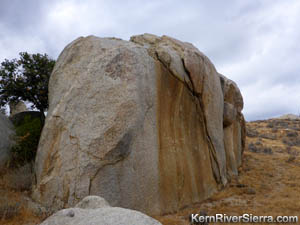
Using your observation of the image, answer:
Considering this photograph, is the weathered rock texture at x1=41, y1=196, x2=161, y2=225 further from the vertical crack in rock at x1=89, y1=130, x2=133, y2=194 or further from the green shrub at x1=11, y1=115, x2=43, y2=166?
the green shrub at x1=11, y1=115, x2=43, y2=166

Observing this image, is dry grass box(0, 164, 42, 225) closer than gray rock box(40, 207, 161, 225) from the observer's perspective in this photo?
No

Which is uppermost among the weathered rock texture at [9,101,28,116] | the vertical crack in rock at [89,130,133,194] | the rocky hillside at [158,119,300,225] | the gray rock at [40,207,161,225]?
the weathered rock texture at [9,101,28,116]

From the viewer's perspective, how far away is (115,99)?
6.42 m

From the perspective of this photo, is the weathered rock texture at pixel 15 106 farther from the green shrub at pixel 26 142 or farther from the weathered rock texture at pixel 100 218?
the weathered rock texture at pixel 100 218

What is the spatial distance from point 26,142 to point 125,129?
380 centimetres

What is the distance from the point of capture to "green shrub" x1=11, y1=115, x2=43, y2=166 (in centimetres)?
773

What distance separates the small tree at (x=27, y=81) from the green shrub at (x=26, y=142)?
1263mm

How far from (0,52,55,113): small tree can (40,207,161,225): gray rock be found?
6.74m

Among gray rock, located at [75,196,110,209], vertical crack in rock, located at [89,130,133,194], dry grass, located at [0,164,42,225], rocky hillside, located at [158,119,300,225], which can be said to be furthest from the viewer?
rocky hillside, located at [158,119,300,225]

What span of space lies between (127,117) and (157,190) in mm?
2138

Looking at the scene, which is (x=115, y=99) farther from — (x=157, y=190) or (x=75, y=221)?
(x=75, y=221)

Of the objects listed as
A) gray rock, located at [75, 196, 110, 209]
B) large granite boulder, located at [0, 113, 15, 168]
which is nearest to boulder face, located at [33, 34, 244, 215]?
large granite boulder, located at [0, 113, 15, 168]

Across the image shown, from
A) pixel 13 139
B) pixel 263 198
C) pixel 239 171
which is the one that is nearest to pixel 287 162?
pixel 239 171

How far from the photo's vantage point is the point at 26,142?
802 centimetres
